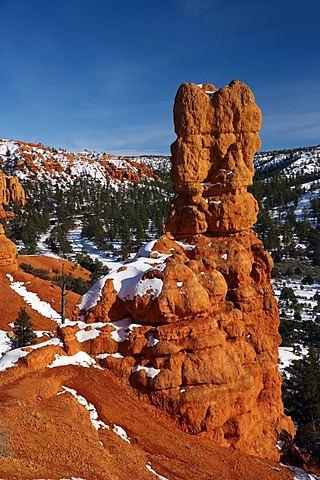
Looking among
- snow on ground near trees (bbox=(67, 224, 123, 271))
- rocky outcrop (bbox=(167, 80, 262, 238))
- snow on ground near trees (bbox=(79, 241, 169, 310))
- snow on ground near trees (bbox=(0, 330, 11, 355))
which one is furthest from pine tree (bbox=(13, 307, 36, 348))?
snow on ground near trees (bbox=(67, 224, 123, 271))

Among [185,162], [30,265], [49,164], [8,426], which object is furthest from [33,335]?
[49,164]

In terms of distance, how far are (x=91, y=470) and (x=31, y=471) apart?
5.76ft

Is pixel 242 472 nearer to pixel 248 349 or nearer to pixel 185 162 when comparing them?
pixel 248 349

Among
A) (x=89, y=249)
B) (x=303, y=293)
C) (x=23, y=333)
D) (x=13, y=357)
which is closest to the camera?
(x=13, y=357)

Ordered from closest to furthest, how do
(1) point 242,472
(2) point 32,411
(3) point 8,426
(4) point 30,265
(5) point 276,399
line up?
(3) point 8,426, (2) point 32,411, (1) point 242,472, (5) point 276,399, (4) point 30,265

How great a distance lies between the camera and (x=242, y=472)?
13.4 meters

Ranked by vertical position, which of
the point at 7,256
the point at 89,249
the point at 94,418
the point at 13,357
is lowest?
the point at 94,418

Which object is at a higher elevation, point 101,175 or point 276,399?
point 101,175

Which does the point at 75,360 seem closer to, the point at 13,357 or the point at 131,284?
the point at 13,357

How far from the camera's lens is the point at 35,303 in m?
Result: 40.4

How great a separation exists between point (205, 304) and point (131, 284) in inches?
140

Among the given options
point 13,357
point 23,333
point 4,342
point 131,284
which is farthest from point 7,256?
point 131,284

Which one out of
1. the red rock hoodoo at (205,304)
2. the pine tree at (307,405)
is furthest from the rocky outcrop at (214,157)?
the pine tree at (307,405)

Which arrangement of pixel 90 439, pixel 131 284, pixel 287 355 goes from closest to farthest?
pixel 90 439 → pixel 131 284 → pixel 287 355
